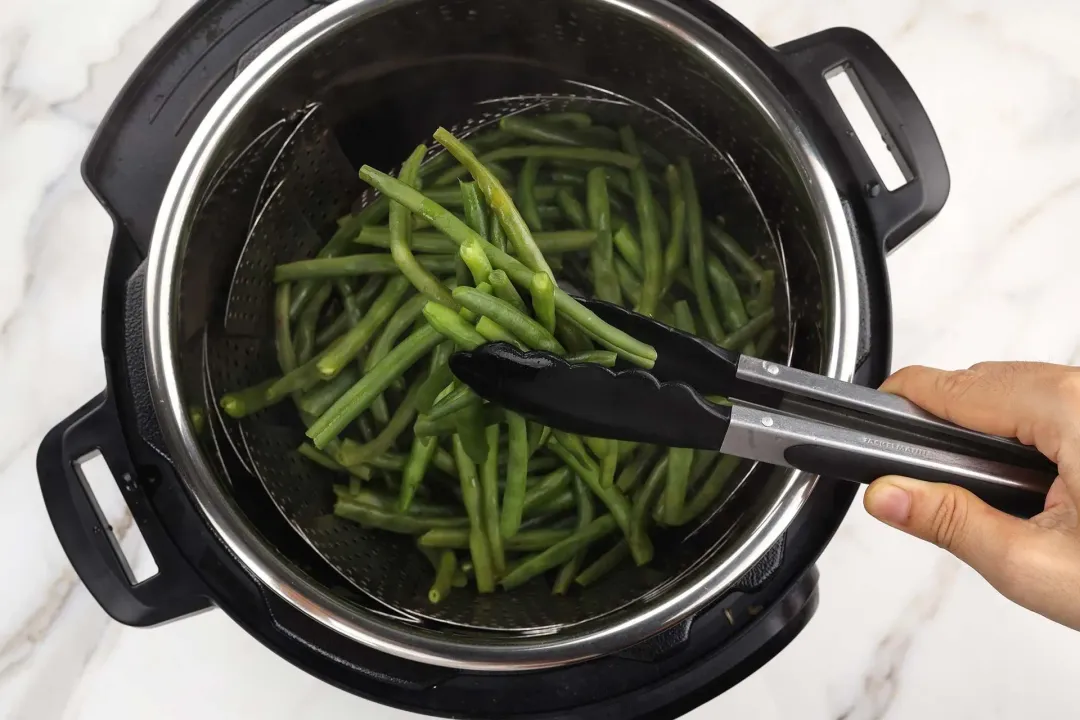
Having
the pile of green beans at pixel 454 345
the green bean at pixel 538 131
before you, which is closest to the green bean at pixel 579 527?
the pile of green beans at pixel 454 345

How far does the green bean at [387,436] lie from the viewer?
141cm

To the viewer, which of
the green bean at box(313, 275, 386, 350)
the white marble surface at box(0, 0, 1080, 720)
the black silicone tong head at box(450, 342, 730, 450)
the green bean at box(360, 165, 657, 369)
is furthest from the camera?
the white marble surface at box(0, 0, 1080, 720)

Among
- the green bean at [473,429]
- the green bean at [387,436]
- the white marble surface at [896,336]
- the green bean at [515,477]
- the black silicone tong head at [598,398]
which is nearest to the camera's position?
the black silicone tong head at [598,398]

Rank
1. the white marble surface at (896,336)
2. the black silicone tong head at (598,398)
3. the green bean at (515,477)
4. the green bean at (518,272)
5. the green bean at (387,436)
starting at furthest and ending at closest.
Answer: the white marble surface at (896,336) < the green bean at (387,436) < the green bean at (515,477) < the green bean at (518,272) < the black silicone tong head at (598,398)

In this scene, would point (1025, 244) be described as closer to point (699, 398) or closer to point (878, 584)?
point (878, 584)

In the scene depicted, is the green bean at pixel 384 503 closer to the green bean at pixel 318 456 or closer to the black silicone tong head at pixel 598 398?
the green bean at pixel 318 456

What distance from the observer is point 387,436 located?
142 centimetres

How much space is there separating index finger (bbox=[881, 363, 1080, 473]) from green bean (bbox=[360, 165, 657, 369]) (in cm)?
40

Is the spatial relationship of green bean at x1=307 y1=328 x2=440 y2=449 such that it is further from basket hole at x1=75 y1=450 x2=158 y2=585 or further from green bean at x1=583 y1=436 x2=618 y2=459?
basket hole at x1=75 y1=450 x2=158 y2=585

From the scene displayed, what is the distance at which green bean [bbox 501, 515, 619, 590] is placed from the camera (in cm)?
141

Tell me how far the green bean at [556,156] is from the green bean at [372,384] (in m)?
0.36

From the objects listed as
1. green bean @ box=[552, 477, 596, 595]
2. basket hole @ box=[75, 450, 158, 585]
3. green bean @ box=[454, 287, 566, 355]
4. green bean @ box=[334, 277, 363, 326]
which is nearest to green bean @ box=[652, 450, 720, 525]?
green bean @ box=[552, 477, 596, 595]

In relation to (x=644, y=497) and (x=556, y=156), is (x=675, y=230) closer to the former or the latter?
(x=556, y=156)

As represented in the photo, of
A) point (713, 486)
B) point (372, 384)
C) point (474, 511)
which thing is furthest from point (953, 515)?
point (372, 384)
